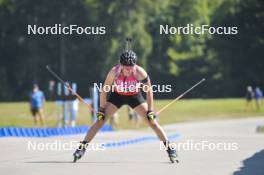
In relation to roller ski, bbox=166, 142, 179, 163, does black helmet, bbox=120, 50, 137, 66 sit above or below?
above

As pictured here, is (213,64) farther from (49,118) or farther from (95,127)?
(95,127)

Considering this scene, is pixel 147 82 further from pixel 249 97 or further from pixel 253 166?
pixel 249 97

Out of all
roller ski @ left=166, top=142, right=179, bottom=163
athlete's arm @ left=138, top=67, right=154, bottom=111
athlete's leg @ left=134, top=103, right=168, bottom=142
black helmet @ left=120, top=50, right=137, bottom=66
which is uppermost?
black helmet @ left=120, top=50, right=137, bottom=66

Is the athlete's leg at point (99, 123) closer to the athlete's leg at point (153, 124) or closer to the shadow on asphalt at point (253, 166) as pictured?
the athlete's leg at point (153, 124)

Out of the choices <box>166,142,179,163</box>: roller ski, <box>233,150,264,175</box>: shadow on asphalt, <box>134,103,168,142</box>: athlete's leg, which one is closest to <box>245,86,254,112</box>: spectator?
<box>233,150,264,175</box>: shadow on asphalt

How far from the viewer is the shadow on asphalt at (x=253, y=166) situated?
10.9 metres

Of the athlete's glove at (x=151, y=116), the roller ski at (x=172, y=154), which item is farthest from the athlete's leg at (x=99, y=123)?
the roller ski at (x=172, y=154)

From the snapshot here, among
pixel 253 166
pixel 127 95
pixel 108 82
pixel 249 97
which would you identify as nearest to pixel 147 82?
pixel 127 95

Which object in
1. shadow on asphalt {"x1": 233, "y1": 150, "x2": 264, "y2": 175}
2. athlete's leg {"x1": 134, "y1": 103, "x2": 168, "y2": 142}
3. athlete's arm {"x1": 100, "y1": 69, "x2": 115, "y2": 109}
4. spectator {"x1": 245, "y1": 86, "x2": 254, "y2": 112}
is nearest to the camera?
shadow on asphalt {"x1": 233, "y1": 150, "x2": 264, "y2": 175}

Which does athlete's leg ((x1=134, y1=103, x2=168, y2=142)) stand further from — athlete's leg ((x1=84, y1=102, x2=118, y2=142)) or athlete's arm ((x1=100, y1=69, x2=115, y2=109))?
athlete's arm ((x1=100, y1=69, x2=115, y2=109))

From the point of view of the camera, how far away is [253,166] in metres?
12.0

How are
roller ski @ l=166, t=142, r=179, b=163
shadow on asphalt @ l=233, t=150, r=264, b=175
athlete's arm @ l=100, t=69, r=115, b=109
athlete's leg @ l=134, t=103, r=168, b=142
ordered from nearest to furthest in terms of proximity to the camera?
1. shadow on asphalt @ l=233, t=150, r=264, b=175
2. athlete's arm @ l=100, t=69, r=115, b=109
3. roller ski @ l=166, t=142, r=179, b=163
4. athlete's leg @ l=134, t=103, r=168, b=142

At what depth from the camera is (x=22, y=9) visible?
2638 inches

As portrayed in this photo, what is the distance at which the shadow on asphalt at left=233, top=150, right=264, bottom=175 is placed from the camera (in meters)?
10.9
